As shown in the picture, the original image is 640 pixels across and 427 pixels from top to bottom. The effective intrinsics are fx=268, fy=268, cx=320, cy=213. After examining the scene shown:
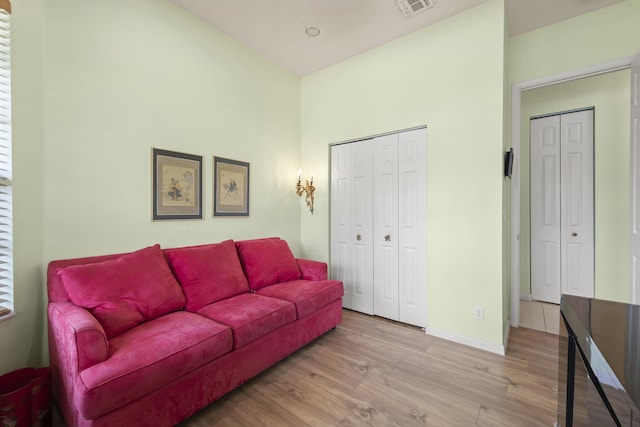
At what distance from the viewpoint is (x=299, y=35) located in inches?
112

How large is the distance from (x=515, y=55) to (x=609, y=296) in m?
2.96

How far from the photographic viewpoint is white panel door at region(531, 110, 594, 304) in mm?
3365

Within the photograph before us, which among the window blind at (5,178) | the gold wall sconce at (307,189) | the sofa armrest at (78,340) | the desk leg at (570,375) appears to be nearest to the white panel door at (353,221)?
the gold wall sconce at (307,189)

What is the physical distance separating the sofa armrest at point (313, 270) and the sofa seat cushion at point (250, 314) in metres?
0.70

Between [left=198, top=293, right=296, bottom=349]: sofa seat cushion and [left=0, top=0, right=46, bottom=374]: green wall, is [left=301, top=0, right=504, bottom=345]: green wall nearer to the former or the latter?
[left=198, top=293, right=296, bottom=349]: sofa seat cushion

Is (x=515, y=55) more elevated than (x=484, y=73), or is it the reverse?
(x=515, y=55)

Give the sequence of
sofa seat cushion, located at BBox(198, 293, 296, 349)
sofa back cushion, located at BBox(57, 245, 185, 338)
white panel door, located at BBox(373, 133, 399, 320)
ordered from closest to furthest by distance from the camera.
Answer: sofa back cushion, located at BBox(57, 245, 185, 338) → sofa seat cushion, located at BBox(198, 293, 296, 349) → white panel door, located at BBox(373, 133, 399, 320)

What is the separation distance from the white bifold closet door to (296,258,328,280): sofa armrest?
0.61 metres

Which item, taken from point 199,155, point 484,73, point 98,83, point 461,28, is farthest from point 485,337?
point 98,83

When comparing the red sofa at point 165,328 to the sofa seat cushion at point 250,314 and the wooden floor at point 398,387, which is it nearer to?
the sofa seat cushion at point 250,314

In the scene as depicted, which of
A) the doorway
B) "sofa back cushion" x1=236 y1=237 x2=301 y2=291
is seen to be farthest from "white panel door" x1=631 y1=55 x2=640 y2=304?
"sofa back cushion" x1=236 y1=237 x2=301 y2=291

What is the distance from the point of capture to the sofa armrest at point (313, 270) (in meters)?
2.87

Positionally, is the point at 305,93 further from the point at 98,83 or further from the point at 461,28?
the point at 98,83

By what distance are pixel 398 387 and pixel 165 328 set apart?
63.1 inches
